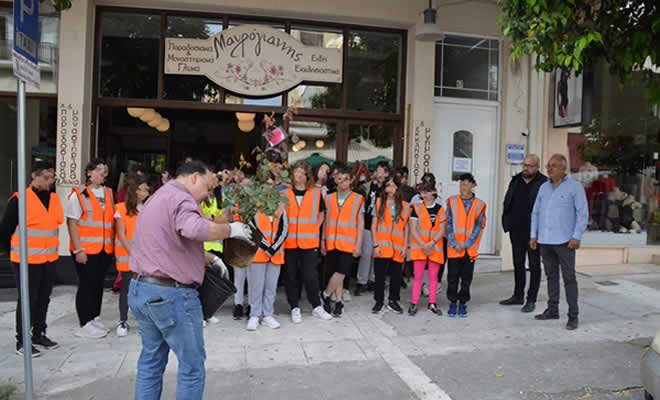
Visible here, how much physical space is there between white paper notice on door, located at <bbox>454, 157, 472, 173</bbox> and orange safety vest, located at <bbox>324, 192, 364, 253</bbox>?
353 centimetres

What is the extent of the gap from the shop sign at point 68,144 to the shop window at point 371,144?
4487 mm

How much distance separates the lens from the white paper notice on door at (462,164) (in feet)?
31.7

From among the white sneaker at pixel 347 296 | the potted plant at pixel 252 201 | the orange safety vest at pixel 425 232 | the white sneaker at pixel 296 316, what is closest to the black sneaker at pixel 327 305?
the white sneaker at pixel 296 316

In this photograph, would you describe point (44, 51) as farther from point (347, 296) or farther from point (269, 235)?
point (347, 296)

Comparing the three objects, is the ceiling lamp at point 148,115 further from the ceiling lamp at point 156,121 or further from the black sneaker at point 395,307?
the black sneaker at point 395,307

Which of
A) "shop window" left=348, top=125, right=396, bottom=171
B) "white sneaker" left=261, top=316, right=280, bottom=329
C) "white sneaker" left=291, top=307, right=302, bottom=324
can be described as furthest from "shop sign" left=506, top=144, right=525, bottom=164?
"white sneaker" left=261, top=316, right=280, bottom=329

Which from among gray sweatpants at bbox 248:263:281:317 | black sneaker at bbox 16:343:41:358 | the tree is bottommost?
black sneaker at bbox 16:343:41:358

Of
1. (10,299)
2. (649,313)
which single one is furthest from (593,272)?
(10,299)

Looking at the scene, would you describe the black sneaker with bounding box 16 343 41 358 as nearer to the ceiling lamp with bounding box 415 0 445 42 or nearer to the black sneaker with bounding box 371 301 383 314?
the black sneaker with bounding box 371 301 383 314

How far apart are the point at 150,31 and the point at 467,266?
6.46 meters

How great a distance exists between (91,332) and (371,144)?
5.61 m

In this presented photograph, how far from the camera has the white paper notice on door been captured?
9.67m

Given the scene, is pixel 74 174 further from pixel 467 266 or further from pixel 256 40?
pixel 467 266

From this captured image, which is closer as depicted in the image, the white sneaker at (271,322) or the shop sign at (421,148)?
the white sneaker at (271,322)
